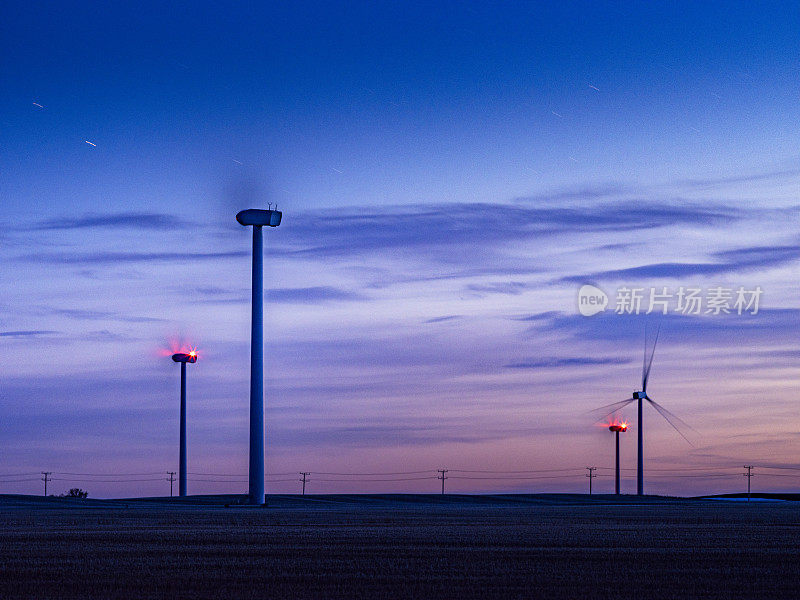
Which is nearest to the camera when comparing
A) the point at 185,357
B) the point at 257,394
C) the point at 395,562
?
the point at 395,562

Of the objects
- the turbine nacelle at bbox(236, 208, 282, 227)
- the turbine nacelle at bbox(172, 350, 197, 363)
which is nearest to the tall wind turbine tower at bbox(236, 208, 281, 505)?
the turbine nacelle at bbox(236, 208, 282, 227)

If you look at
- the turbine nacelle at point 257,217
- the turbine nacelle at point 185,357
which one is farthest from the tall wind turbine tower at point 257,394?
the turbine nacelle at point 185,357

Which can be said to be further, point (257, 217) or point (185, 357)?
point (185, 357)

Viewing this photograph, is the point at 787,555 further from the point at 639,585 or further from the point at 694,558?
the point at 639,585

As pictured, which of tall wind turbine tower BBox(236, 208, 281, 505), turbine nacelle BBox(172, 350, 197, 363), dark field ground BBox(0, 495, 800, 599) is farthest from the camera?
turbine nacelle BBox(172, 350, 197, 363)

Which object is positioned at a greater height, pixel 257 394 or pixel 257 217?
pixel 257 217

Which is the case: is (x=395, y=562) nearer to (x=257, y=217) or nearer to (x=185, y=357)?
(x=257, y=217)

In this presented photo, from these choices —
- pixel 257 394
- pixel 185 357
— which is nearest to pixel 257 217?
pixel 257 394

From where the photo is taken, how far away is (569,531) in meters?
44.5

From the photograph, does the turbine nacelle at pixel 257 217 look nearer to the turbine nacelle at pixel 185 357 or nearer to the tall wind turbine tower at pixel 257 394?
the tall wind turbine tower at pixel 257 394

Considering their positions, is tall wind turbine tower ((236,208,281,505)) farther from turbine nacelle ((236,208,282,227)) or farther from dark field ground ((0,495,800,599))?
dark field ground ((0,495,800,599))

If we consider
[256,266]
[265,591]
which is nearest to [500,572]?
[265,591]

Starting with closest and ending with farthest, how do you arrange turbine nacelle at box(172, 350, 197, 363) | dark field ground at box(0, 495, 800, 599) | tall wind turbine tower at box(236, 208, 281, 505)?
1. dark field ground at box(0, 495, 800, 599)
2. tall wind turbine tower at box(236, 208, 281, 505)
3. turbine nacelle at box(172, 350, 197, 363)

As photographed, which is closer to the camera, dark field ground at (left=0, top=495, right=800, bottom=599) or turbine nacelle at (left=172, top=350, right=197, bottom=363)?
dark field ground at (left=0, top=495, right=800, bottom=599)
